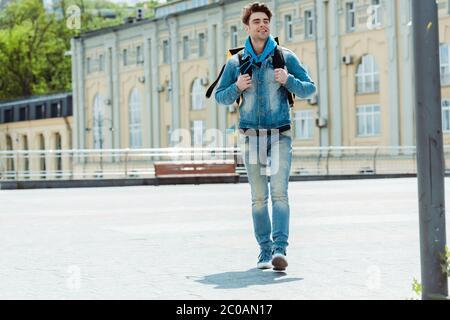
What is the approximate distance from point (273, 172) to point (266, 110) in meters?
0.45

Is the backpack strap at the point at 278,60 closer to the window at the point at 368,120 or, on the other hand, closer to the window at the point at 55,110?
the window at the point at 368,120

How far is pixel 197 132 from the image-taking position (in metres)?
60.9

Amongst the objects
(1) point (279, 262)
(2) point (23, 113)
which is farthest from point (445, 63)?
(2) point (23, 113)

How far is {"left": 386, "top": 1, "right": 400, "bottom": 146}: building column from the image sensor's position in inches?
1853

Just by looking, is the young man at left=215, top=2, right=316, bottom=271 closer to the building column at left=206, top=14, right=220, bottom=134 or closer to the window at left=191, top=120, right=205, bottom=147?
the building column at left=206, top=14, right=220, bottom=134

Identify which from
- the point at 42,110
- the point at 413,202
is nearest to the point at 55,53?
the point at 42,110

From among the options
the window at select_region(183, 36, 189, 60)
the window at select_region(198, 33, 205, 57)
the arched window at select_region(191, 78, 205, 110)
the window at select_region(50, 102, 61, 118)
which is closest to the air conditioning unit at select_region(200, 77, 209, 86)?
the arched window at select_region(191, 78, 205, 110)

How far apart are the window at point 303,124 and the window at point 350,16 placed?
5.28 m

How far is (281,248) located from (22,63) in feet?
285

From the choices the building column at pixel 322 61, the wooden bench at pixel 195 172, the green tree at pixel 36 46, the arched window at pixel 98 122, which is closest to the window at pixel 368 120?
the building column at pixel 322 61

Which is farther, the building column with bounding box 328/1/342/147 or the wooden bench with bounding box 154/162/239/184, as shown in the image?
the building column with bounding box 328/1/342/147

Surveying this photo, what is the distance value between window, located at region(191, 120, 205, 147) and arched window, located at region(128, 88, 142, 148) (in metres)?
6.04

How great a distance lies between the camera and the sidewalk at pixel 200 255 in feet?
19.7

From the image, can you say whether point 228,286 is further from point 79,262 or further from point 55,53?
point 55,53
